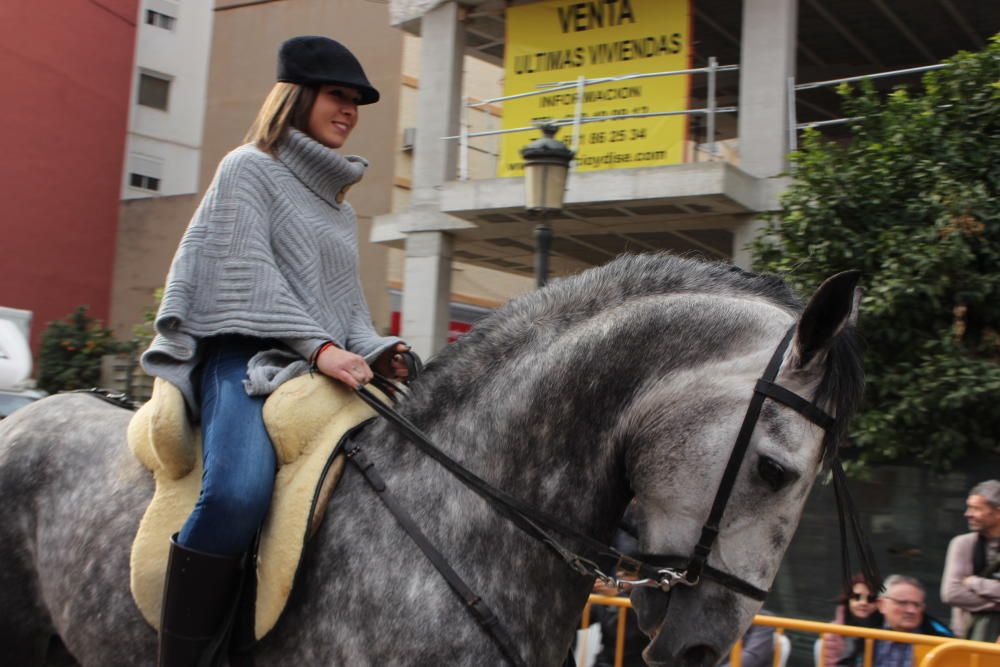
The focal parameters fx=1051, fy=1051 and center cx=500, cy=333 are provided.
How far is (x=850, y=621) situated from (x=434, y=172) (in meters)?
8.75

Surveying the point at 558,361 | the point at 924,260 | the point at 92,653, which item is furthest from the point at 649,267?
the point at 924,260

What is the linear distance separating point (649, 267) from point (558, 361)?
0.37 meters

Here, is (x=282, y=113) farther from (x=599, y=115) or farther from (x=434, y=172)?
(x=434, y=172)

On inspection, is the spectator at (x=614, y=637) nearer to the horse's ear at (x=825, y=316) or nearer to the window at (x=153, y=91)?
the horse's ear at (x=825, y=316)

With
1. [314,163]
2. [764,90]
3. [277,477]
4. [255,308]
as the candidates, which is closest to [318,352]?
[255,308]

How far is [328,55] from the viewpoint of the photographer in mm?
3178

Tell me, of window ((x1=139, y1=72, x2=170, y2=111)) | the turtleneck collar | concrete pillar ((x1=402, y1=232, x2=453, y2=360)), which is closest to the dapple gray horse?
the turtleneck collar

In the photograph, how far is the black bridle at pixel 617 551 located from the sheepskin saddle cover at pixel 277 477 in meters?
0.11

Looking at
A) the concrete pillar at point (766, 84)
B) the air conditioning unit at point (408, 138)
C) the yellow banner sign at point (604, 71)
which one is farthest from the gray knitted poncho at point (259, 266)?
the air conditioning unit at point (408, 138)

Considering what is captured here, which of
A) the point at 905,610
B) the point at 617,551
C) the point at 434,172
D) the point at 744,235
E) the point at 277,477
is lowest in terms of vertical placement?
the point at 905,610

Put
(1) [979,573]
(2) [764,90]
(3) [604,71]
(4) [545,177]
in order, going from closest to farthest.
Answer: (1) [979,573], (4) [545,177], (2) [764,90], (3) [604,71]

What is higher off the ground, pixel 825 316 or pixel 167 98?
pixel 167 98

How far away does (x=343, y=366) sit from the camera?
294cm

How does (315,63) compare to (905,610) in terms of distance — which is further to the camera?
(905,610)
